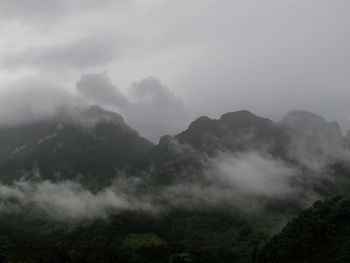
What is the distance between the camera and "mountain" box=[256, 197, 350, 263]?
12346 centimetres

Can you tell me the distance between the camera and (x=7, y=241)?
17262cm

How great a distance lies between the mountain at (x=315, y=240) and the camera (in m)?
123

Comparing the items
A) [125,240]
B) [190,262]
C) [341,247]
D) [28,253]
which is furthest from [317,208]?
[28,253]

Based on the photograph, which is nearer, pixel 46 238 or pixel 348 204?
pixel 348 204

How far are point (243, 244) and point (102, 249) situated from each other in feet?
275

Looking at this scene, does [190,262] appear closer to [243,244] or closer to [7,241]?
[243,244]

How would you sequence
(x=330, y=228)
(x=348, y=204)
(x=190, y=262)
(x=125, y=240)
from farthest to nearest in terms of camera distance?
(x=125, y=240) < (x=348, y=204) < (x=330, y=228) < (x=190, y=262)

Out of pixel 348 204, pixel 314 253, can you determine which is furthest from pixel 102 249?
pixel 348 204

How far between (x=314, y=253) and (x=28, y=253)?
13470 centimetres

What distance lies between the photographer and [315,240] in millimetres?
132625

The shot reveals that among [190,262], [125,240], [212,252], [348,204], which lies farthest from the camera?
[125,240]

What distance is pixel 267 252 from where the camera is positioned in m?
142

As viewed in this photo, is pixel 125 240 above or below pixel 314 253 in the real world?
above

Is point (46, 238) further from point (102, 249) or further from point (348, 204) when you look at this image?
point (348, 204)
